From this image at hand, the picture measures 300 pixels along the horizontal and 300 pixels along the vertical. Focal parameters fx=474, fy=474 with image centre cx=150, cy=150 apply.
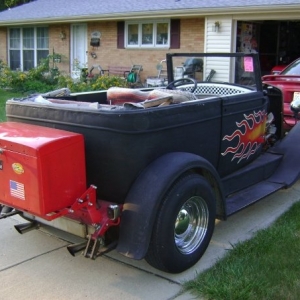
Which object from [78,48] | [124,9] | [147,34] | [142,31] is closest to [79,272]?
[124,9]

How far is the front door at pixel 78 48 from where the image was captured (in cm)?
1805

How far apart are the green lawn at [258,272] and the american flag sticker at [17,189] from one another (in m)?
1.34

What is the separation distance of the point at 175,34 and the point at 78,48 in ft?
15.8

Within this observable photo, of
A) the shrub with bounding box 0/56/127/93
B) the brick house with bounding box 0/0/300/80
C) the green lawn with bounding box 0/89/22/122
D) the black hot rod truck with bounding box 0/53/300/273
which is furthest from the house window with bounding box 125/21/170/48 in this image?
the black hot rod truck with bounding box 0/53/300/273

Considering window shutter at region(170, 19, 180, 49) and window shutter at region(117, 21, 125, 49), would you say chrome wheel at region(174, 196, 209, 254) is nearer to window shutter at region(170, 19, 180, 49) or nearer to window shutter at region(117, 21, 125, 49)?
window shutter at region(170, 19, 180, 49)

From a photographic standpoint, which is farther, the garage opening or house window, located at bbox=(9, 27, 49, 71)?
house window, located at bbox=(9, 27, 49, 71)

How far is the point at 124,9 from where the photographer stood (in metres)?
15.7

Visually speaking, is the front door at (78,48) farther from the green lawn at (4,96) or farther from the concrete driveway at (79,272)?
the concrete driveway at (79,272)

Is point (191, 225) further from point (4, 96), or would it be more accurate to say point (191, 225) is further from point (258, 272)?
point (4, 96)

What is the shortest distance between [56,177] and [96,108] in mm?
640

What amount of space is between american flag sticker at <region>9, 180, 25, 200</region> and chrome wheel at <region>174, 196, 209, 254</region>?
116cm

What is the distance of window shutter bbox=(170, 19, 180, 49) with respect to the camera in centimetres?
1520

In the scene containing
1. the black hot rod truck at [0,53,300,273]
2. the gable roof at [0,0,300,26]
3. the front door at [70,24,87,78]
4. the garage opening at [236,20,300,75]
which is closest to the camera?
the black hot rod truck at [0,53,300,273]

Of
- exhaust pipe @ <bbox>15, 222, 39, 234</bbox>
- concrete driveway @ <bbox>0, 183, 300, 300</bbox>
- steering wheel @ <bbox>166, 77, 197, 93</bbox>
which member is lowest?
concrete driveway @ <bbox>0, 183, 300, 300</bbox>
